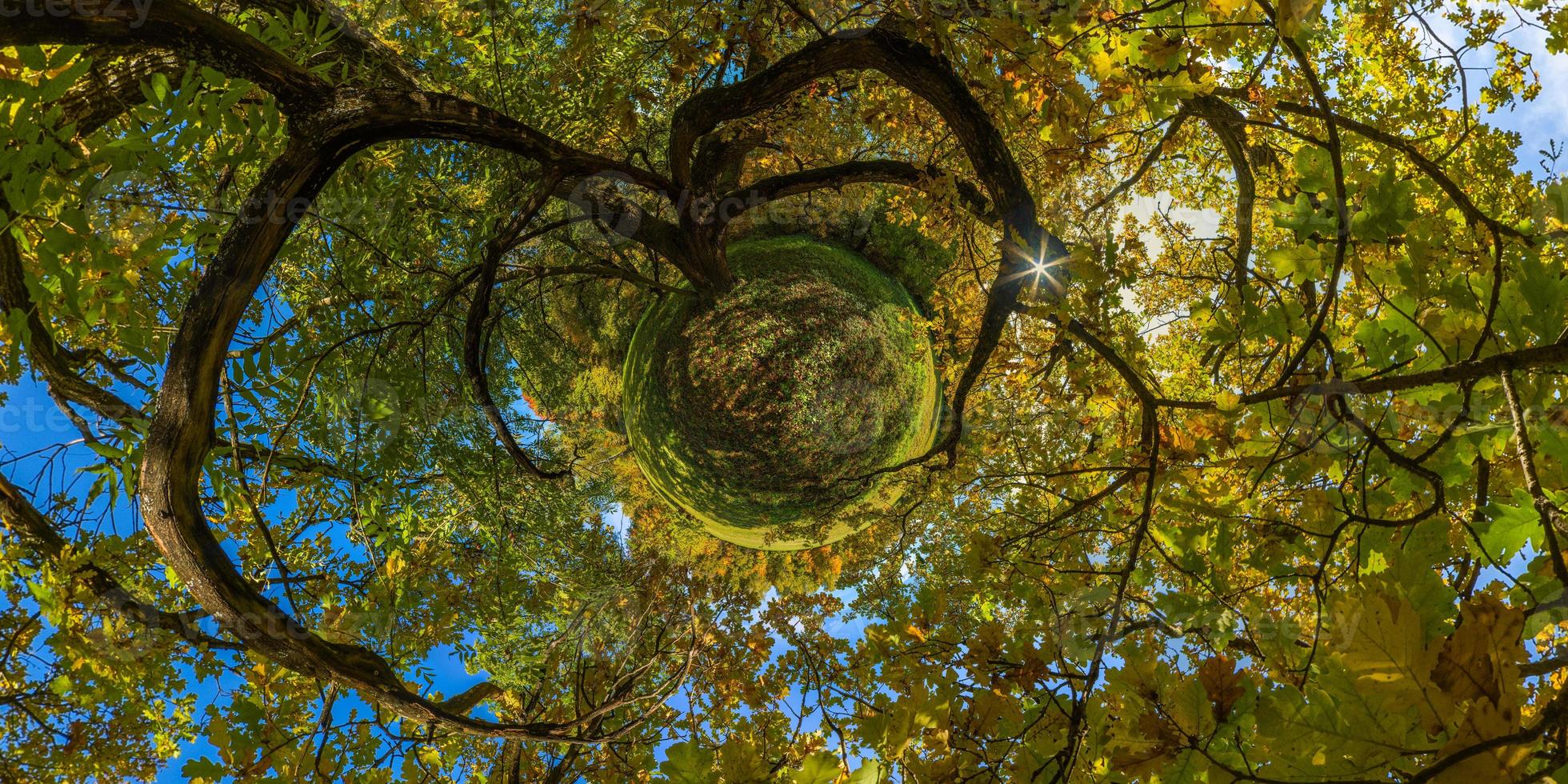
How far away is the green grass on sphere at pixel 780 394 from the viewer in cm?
455

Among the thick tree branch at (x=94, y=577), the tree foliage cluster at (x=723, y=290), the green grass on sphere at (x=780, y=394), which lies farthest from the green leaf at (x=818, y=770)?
the thick tree branch at (x=94, y=577)

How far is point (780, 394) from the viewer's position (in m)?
4.52

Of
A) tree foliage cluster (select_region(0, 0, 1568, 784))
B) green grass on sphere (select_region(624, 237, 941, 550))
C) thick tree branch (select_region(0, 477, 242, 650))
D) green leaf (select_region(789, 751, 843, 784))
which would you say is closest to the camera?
green leaf (select_region(789, 751, 843, 784))

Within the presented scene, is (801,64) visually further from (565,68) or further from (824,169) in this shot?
(565,68)

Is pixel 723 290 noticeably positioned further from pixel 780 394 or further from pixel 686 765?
pixel 686 765

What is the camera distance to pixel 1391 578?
1.27m

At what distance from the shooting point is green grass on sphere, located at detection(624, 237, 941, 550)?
4.55 m

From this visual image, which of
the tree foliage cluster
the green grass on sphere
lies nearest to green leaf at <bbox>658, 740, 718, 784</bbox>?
the tree foliage cluster

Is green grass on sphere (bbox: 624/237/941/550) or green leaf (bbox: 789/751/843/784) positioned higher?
green grass on sphere (bbox: 624/237/941/550)

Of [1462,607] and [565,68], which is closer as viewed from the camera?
[1462,607]

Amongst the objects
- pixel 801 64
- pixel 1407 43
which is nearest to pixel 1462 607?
pixel 801 64

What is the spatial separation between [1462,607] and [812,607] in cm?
500

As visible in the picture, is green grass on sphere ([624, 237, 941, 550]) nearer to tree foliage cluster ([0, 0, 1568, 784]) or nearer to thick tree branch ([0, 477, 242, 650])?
tree foliage cluster ([0, 0, 1568, 784])

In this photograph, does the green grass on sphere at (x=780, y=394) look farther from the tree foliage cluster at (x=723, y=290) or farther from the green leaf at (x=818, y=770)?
the green leaf at (x=818, y=770)
